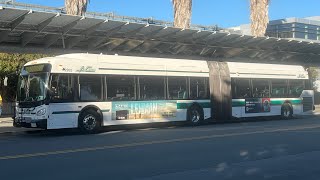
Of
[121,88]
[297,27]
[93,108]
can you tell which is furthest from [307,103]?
[297,27]

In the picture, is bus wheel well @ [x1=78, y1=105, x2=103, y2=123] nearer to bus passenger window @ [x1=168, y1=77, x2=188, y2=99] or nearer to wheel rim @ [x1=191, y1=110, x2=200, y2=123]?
bus passenger window @ [x1=168, y1=77, x2=188, y2=99]

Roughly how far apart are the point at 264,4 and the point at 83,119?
24.9 meters

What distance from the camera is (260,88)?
26.8 m

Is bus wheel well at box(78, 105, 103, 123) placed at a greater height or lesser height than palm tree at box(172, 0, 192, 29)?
lesser

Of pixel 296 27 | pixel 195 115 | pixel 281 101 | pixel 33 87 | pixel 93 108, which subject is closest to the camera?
pixel 33 87

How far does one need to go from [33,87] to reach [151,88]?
5614 millimetres

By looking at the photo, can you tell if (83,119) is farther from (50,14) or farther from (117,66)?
(50,14)

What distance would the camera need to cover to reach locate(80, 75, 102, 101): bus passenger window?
1891 cm

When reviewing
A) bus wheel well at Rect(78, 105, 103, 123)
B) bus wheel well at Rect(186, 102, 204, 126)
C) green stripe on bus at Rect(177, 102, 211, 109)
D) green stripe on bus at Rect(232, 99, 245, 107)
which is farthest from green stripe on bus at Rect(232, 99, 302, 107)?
bus wheel well at Rect(78, 105, 103, 123)

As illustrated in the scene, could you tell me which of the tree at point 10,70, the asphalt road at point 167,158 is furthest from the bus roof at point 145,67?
the tree at point 10,70

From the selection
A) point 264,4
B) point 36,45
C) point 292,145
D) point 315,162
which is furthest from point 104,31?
point 264,4

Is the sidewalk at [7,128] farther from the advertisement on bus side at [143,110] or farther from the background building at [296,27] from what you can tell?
the background building at [296,27]

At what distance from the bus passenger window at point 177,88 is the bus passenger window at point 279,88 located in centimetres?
677

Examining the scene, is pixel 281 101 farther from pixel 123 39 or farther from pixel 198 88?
pixel 123 39
